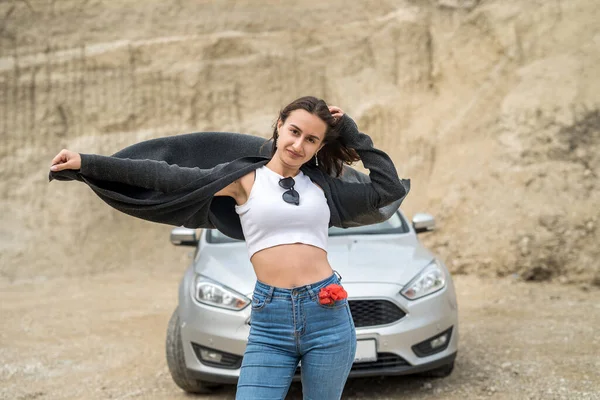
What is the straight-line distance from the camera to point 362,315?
507 centimetres

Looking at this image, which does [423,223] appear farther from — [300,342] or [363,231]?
[300,342]

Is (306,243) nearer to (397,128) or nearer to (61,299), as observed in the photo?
(61,299)

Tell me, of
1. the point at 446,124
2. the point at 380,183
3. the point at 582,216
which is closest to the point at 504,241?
the point at 582,216

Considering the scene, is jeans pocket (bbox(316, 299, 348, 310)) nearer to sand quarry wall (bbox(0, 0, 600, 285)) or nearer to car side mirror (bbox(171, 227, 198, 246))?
car side mirror (bbox(171, 227, 198, 246))

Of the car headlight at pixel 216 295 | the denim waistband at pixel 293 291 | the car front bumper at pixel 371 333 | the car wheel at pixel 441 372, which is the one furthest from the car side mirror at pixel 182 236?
the denim waistband at pixel 293 291

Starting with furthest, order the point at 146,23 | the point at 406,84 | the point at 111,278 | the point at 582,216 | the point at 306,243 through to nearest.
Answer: the point at 146,23 → the point at 406,84 → the point at 111,278 → the point at 582,216 → the point at 306,243

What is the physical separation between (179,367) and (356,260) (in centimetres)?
151

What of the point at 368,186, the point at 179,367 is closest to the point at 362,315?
the point at 179,367

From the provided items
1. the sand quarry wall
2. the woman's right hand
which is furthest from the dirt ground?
the woman's right hand

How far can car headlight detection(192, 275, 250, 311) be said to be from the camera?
5109 millimetres

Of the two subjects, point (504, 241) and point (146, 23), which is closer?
point (504, 241)

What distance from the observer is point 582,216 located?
408 inches

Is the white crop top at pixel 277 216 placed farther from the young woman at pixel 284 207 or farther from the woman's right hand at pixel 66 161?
the woman's right hand at pixel 66 161

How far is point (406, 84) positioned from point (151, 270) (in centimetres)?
597
